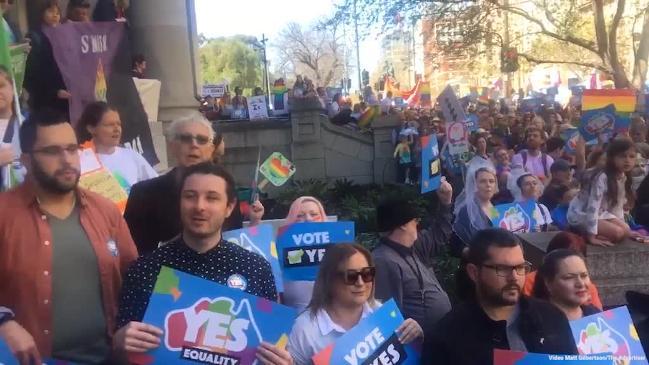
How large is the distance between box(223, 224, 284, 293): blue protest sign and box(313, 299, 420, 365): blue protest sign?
1.23 m

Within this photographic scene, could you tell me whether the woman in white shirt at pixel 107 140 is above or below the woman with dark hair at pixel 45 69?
below

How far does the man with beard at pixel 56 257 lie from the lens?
9.98 feet

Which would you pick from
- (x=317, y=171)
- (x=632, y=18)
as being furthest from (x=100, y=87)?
(x=632, y=18)

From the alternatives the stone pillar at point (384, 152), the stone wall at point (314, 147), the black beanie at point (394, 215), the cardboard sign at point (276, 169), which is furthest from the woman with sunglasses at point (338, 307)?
the stone pillar at point (384, 152)

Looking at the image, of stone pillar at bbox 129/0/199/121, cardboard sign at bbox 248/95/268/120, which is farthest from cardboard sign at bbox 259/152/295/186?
cardboard sign at bbox 248/95/268/120

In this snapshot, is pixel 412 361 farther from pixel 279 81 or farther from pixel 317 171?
pixel 279 81

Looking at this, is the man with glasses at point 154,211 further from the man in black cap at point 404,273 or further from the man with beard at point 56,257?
the man in black cap at point 404,273

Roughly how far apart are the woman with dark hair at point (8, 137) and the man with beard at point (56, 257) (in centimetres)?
54

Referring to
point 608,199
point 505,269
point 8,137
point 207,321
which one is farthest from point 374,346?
point 608,199

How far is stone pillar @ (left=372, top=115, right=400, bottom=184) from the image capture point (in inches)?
764

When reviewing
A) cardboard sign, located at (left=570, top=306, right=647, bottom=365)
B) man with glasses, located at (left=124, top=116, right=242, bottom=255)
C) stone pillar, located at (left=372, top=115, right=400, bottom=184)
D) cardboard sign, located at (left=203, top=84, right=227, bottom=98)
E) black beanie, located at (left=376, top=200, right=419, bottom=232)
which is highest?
cardboard sign, located at (left=203, top=84, right=227, bottom=98)

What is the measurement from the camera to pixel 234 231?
4539mm

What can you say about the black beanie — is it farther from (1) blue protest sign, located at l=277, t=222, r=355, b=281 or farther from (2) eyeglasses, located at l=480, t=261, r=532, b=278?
(2) eyeglasses, located at l=480, t=261, r=532, b=278

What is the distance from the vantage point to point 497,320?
3369 millimetres
